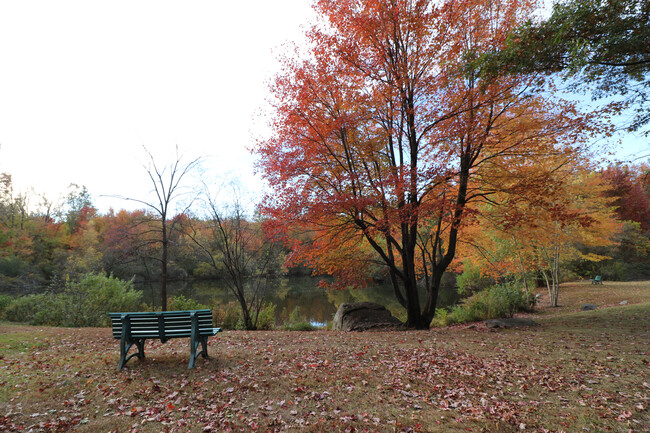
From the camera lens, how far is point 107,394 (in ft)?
12.9

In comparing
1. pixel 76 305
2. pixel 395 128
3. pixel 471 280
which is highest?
pixel 395 128

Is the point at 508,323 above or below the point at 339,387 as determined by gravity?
below

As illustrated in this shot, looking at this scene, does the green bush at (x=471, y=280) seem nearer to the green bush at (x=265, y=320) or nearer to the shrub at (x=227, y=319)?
the green bush at (x=265, y=320)

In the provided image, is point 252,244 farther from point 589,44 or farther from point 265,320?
point 589,44

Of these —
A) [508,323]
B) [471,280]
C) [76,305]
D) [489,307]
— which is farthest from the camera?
[471,280]

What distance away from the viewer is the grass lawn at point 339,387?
3.26 m

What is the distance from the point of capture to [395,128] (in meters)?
8.99

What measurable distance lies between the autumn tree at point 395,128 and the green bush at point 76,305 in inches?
316

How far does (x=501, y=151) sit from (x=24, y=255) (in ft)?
121

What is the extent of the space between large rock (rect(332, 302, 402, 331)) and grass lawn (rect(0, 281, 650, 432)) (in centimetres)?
333

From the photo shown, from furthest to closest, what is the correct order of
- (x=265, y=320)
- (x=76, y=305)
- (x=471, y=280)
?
(x=471, y=280)
(x=265, y=320)
(x=76, y=305)

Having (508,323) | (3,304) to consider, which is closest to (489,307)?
(508,323)

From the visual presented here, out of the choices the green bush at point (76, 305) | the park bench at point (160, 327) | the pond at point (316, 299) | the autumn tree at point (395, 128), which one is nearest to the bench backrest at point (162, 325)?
the park bench at point (160, 327)

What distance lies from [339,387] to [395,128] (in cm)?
709
